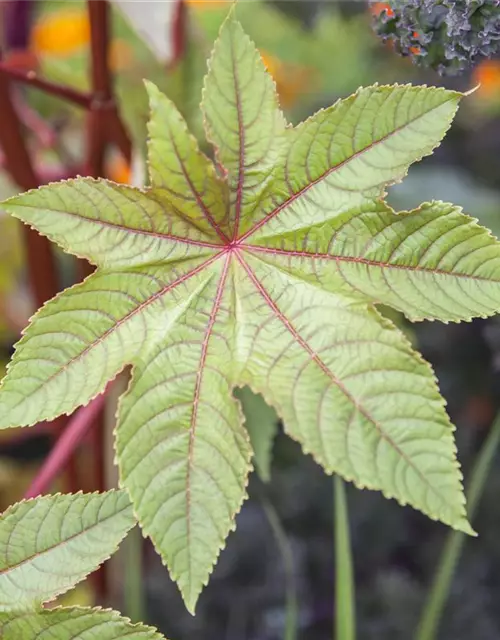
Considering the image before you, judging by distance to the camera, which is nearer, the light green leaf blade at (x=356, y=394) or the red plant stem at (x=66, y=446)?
the light green leaf blade at (x=356, y=394)

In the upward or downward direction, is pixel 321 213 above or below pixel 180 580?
above

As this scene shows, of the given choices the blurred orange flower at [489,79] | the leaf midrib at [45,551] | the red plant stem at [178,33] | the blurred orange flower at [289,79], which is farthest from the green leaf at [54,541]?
the blurred orange flower at [489,79]

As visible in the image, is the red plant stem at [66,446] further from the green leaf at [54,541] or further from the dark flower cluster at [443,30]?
the dark flower cluster at [443,30]

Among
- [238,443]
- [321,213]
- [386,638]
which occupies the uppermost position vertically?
[321,213]

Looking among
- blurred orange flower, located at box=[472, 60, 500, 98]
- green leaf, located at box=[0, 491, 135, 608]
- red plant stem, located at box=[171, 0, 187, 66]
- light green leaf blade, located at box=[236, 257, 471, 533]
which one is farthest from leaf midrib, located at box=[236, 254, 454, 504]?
blurred orange flower, located at box=[472, 60, 500, 98]

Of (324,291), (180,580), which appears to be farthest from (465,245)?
(180,580)

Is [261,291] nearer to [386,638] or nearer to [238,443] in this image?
[238,443]
